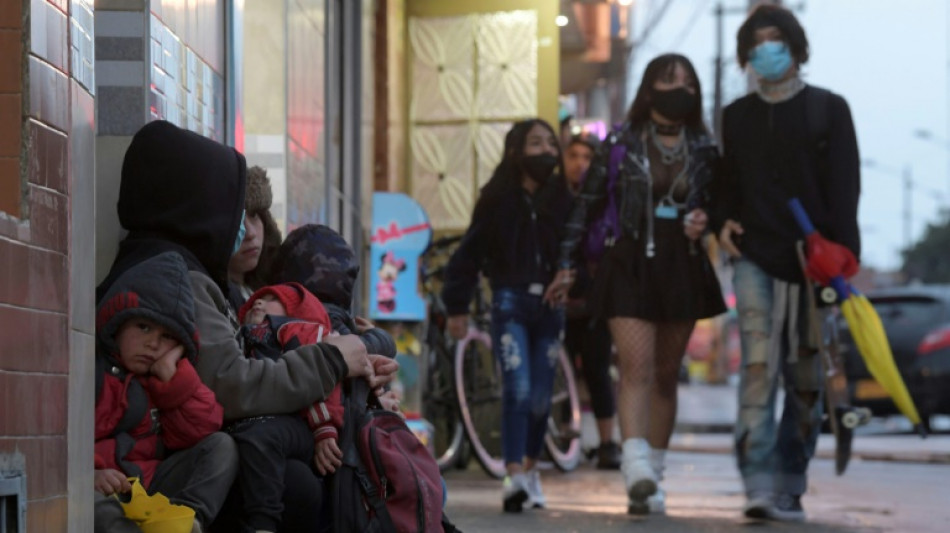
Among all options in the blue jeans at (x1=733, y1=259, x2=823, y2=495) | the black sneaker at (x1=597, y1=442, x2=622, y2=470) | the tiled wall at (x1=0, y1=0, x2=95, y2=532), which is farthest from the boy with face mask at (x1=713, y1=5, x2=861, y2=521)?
the tiled wall at (x1=0, y1=0, x2=95, y2=532)

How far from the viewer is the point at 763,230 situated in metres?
7.76

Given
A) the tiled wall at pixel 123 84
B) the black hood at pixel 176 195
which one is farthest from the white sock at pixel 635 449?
the black hood at pixel 176 195

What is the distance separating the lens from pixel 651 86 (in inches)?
314

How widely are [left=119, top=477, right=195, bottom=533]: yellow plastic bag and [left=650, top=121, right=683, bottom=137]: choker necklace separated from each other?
454 centimetres

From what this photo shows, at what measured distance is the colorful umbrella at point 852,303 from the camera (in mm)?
7441

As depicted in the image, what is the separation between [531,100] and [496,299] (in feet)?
15.3

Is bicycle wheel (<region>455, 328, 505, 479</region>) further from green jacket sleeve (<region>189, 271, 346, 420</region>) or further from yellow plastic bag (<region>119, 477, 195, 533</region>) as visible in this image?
yellow plastic bag (<region>119, 477, 195, 533</region>)

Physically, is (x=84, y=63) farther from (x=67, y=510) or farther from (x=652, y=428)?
(x=652, y=428)

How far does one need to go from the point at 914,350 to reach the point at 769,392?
12.6 m

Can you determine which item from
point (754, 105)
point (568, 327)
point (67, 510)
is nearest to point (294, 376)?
point (67, 510)

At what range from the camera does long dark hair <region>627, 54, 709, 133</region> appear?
796 centimetres

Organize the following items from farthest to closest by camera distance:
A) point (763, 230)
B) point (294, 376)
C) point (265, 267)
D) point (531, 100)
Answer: point (531, 100), point (763, 230), point (265, 267), point (294, 376)

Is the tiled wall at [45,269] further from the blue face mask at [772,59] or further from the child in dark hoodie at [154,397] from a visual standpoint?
the blue face mask at [772,59]

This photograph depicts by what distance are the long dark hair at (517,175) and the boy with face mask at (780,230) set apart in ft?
3.02
